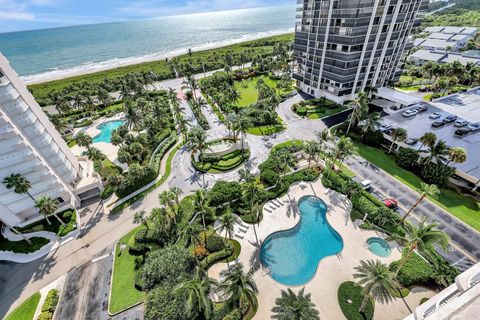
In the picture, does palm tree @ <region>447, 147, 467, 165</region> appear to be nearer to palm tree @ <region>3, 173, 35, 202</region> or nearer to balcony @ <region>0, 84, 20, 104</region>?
palm tree @ <region>3, 173, 35, 202</region>

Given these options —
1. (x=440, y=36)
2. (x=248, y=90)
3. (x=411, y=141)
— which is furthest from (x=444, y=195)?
(x=440, y=36)

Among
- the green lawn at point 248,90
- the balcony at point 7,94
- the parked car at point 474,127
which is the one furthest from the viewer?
the green lawn at point 248,90

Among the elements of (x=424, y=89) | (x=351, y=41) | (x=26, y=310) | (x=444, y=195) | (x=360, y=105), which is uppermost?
(x=351, y=41)

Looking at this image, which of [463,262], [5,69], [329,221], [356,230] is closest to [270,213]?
[329,221]

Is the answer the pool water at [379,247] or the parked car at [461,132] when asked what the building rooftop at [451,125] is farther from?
the pool water at [379,247]

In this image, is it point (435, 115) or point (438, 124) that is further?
point (435, 115)

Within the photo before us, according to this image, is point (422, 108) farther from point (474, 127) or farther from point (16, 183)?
point (16, 183)

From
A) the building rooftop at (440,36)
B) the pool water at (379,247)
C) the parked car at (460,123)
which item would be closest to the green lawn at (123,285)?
the pool water at (379,247)
